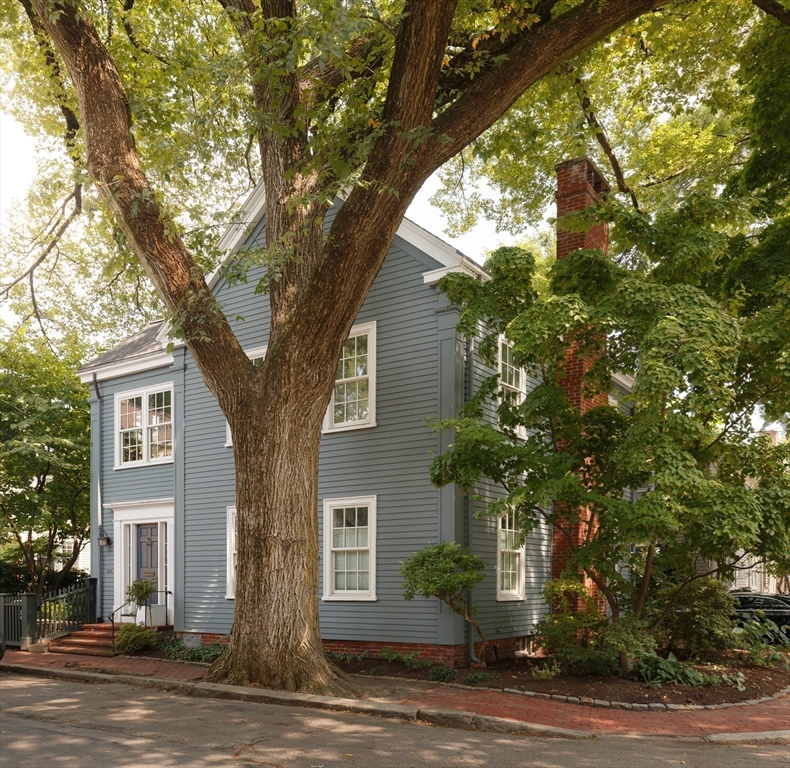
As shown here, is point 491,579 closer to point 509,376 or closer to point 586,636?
point 586,636

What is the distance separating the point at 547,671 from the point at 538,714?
2155mm

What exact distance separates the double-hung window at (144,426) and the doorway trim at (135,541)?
100cm

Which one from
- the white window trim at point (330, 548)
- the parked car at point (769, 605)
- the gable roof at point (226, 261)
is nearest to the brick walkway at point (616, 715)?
the white window trim at point (330, 548)

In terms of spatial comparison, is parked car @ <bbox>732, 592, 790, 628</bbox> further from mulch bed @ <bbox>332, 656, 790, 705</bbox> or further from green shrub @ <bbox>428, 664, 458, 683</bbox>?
green shrub @ <bbox>428, 664, 458, 683</bbox>

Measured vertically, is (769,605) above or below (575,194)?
below

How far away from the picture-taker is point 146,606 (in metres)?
17.4

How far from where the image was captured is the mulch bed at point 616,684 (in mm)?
10977

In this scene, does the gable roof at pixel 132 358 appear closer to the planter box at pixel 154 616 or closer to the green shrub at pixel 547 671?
the planter box at pixel 154 616

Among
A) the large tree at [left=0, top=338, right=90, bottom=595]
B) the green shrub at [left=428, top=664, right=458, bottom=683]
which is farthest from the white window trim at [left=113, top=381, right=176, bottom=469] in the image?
the green shrub at [left=428, top=664, right=458, bottom=683]

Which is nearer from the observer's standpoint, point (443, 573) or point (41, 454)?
point (443, 573)

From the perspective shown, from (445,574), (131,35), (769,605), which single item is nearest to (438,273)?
(445,574)

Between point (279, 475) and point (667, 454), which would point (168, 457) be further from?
point (667, 454)

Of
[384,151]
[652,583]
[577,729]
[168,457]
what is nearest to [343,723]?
[577,729]

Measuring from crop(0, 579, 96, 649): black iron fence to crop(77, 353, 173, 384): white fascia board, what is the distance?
16.5 feet
